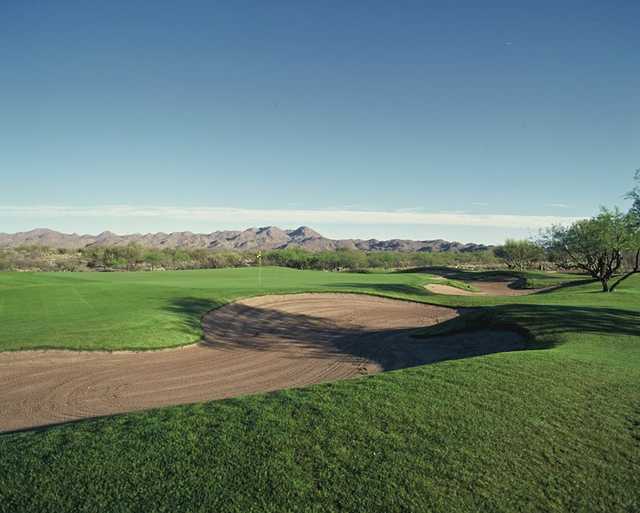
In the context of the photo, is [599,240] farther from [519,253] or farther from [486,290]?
[519,253]

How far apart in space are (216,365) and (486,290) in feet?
167

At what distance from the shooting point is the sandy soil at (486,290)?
156 feet

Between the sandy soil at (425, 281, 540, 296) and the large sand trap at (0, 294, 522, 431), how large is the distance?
22.2 m

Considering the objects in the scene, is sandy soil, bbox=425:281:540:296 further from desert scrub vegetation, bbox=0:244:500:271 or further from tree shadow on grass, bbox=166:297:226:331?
desert scrub vegetation, bbox=0:244:500:271

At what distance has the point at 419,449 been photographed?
6.50 meters

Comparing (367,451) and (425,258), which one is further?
(425,258)

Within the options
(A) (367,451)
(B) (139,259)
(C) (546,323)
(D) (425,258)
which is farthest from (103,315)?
(D) (425,258)

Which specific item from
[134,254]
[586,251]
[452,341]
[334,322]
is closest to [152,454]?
[452,341]

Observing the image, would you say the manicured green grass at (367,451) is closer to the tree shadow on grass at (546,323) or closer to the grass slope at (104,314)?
the tree shadow on grass at (546,323)

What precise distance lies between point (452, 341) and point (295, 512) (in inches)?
595

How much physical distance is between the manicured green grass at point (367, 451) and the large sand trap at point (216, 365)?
4.99m

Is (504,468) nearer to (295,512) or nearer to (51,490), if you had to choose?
(295,512)

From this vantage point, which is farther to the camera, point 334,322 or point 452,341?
point 334,322

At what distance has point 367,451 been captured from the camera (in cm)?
645
